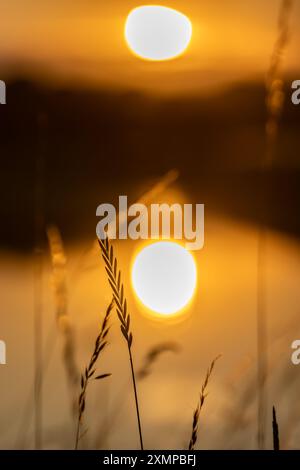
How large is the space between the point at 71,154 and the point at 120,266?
23cm

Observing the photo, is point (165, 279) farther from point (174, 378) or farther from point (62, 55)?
point (62, 55)

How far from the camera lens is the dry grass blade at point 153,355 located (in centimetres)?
110

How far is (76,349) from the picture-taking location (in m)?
1.12

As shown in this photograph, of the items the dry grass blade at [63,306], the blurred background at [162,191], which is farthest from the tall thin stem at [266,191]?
the dry grass blade at [63,306]

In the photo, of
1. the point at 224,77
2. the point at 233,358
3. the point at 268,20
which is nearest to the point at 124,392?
the point at 233,358

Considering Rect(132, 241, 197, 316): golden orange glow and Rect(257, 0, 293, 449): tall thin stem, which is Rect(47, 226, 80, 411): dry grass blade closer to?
Rect(132, 241, 197, 316): golden orange glow

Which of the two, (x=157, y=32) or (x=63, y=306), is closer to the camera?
(x=63, y=306)

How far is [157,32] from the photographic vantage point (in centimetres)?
121

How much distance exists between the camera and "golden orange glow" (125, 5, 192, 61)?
1194 mm

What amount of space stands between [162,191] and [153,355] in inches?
11.9

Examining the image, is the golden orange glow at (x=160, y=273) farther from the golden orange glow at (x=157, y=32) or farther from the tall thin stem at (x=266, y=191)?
the golden orange glow at (x=157, y=32)

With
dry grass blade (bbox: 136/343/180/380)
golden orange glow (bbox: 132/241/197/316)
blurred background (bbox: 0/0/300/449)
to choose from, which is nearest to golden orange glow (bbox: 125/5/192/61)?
blurred background (bbox: 0/0/300/449)

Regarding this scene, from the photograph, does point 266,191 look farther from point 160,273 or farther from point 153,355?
point 153,355

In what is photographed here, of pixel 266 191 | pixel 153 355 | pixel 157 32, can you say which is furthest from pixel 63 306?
pixel 157 32
